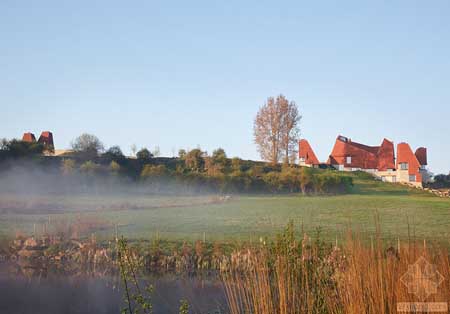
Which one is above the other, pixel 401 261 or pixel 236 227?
pixel 401 261

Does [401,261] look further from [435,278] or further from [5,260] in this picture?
[5,260]

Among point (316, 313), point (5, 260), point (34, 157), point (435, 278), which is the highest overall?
point (34, 157)

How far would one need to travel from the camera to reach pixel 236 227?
24.4m

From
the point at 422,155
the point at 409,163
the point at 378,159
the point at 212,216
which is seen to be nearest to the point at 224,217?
the point at 212,216

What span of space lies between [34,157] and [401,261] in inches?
2066

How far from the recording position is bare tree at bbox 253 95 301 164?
2657 inches

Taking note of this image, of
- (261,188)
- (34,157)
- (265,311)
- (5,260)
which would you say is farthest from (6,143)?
(265,311)

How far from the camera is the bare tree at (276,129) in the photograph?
2657 inches

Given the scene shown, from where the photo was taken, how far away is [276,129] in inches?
2660

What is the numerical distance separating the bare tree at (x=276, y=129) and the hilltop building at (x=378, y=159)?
941cm

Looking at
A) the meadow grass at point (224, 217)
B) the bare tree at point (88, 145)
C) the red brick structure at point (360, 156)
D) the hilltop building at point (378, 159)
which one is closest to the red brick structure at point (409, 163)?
the hilltop building at point (378, 159)

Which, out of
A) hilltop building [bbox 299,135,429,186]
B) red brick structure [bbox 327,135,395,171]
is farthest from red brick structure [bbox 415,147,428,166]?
red brick structure [bbox 327,135,395,171]

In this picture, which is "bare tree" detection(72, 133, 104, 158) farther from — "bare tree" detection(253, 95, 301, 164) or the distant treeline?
"bare tree" detection(253, 95, 301, 164)

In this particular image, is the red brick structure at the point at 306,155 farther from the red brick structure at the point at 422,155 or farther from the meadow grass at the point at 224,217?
the meadow grass at the point at 224,217
